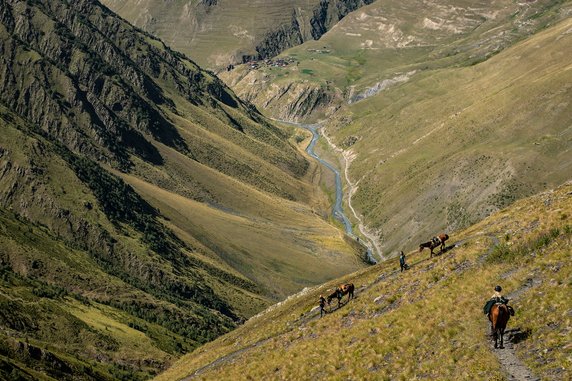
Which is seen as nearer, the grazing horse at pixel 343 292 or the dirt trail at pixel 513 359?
the dirt trail at pixel 513 359

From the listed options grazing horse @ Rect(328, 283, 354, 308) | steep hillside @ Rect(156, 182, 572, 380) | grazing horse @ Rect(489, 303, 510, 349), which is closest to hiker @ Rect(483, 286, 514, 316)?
grazing horse @ Rect(489, 303, 510, 349)

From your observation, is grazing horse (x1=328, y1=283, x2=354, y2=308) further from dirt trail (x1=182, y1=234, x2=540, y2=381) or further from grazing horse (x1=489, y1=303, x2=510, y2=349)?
grazing horse (x1=489, y1=303, x2=510, y2=349)

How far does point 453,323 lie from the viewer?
43500 mm

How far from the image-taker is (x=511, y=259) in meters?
49.8

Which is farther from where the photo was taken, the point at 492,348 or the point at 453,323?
the point at 453,323

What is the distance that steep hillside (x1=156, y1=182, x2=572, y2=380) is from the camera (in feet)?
122

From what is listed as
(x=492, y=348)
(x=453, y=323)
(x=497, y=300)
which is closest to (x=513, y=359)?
(x=492, y=348)

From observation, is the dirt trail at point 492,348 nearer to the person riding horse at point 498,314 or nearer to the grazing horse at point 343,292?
the grazing horse at point 343,292

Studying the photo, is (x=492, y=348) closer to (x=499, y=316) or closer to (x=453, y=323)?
(x=499, y=316)

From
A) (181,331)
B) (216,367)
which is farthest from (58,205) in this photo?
(216,367)

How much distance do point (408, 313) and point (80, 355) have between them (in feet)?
277

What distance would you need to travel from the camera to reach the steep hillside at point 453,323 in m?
37.3

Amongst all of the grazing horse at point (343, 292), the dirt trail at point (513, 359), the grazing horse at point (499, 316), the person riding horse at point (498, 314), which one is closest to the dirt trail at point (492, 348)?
the dirt trail at point (513, 359)

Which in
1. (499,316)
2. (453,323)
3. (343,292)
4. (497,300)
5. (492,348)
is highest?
(497,300)
